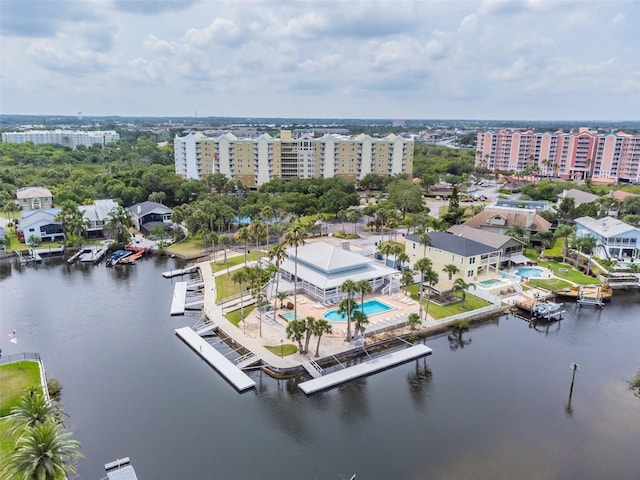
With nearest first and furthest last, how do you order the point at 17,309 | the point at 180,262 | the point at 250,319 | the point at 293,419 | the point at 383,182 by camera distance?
the point at 293,419 → the point at 250,319 → the point at 17,309 → the point at 180,262 → the point at 383,182

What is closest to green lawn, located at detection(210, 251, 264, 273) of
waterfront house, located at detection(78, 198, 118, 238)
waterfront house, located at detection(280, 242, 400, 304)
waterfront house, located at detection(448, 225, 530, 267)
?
waterfront house, located at detection(280, 242, 400, 304)

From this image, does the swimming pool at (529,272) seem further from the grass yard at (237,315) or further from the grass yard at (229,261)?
the grass yard at (229,261)

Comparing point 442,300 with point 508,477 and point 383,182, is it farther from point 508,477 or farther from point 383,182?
point 383,182

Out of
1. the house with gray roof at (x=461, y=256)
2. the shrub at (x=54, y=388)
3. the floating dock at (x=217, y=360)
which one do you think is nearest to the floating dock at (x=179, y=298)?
the floating dock at (x=217, y=360)

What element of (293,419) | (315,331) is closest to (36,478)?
(293,419)

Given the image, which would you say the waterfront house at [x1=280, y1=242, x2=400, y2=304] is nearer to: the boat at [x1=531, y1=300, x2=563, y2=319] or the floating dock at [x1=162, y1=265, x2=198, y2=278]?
the floating dock at [x1=162, y1=265, x2=198, y2=278]

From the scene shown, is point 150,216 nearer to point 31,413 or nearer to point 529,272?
point 31,413
